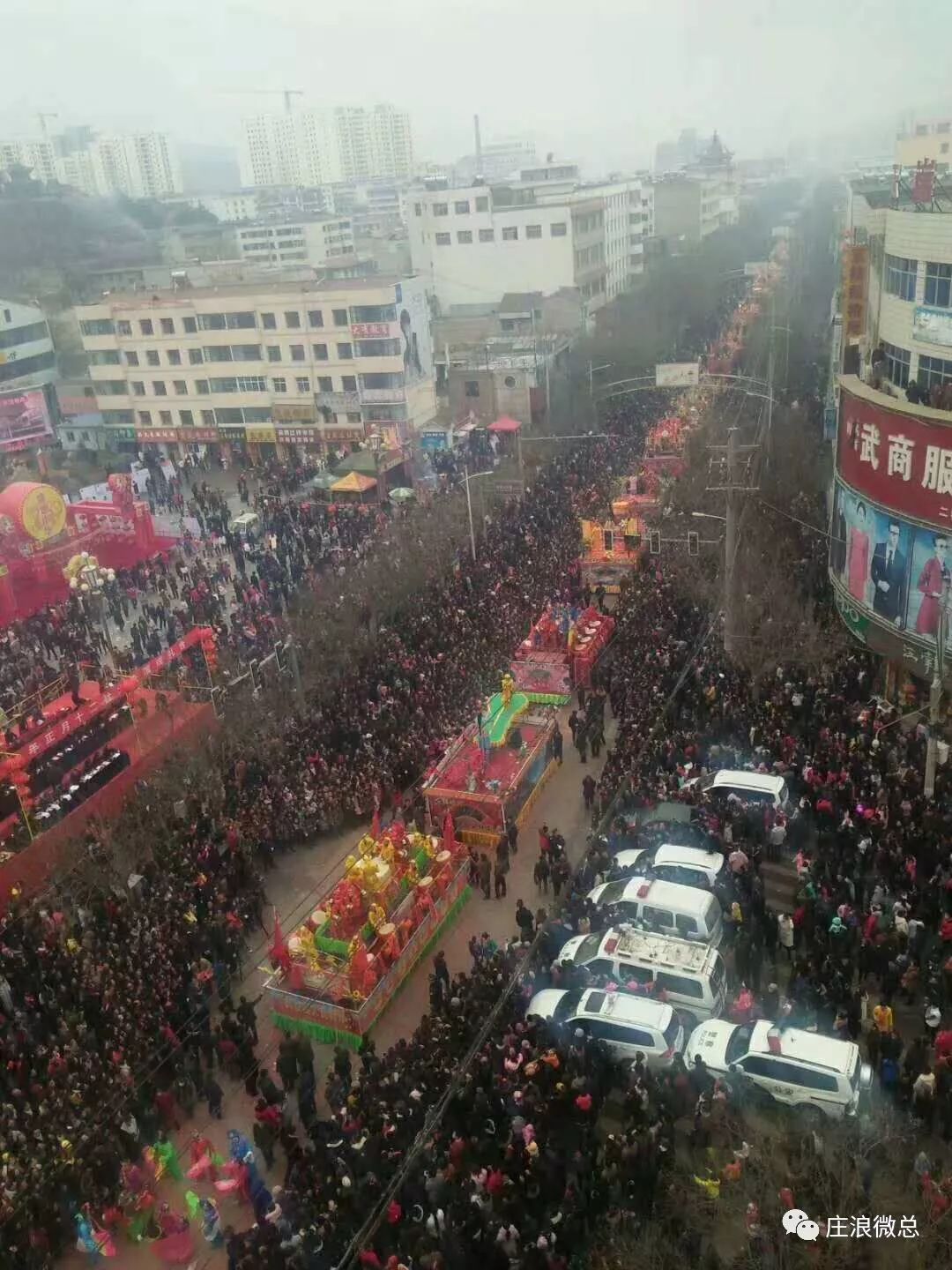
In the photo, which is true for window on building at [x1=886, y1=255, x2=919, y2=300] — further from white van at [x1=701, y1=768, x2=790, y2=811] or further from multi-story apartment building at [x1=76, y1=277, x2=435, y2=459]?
multi-story apartment building at [x1=76, y1=277, x2=435, y2=459]

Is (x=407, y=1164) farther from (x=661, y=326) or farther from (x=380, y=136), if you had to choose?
(x=380, y=136)

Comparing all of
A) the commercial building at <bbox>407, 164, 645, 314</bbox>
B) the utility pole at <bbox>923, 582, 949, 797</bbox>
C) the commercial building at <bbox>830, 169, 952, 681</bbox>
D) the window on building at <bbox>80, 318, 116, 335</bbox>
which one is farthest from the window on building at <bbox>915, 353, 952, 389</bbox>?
the commercial building at <bbox>407, 164, 645, 314</bbox>

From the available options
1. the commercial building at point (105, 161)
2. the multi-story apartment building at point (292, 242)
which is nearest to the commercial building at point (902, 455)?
the multi-story apartment building at point (292, 242)

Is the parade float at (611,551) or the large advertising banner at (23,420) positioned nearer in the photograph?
the parade float at (611,551)

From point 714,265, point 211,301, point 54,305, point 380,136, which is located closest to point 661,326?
point 714,265

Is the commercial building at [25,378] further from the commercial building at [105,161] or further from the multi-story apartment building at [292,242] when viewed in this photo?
the commercial building at [105,161]

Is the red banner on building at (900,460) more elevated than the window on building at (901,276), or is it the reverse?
the window on building at (901,276)
